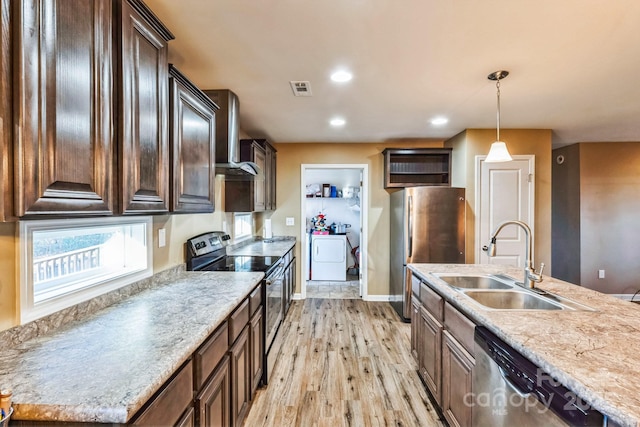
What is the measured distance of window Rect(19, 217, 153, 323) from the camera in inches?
43.5

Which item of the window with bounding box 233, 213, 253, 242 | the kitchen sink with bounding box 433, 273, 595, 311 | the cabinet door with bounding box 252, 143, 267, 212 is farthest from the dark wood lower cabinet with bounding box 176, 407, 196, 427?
the window with bounding box 233, 213, 253, 242

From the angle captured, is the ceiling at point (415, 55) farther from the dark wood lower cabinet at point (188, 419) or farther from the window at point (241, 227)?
the dark wood lower cabinet at point (188, 419)

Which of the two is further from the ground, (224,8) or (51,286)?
(224,8)

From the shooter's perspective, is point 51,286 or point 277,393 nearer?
point 51,286

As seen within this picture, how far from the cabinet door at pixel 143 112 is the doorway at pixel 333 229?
3071 millimetres

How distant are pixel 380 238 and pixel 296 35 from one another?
127 inches

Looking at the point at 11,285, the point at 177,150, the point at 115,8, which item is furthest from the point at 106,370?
the point at 115,8

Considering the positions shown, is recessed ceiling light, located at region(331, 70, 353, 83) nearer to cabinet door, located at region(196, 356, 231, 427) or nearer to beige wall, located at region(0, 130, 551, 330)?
beige wall, located at region(0, 130, 551, 330)

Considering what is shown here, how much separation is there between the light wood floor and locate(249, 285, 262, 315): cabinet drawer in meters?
0.72

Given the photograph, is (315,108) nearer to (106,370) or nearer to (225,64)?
(225,64)

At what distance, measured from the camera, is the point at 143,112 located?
4.00 ft

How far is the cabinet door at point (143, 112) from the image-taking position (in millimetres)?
1114

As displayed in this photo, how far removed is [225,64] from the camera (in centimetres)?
200

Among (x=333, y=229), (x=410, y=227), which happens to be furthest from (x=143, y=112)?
(x=333, y=229)
